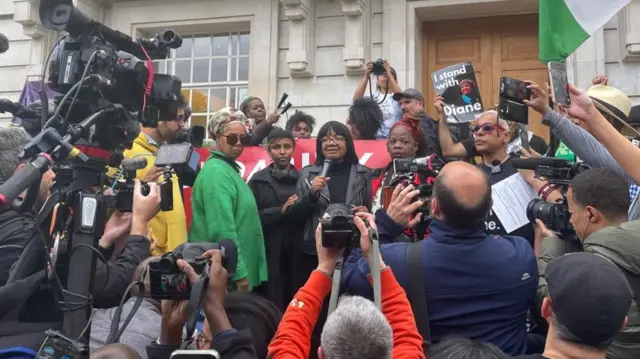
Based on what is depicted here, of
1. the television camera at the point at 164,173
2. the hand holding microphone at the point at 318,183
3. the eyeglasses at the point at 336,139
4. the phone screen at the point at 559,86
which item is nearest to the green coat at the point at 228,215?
the hand holding microphone at the point at 318,183

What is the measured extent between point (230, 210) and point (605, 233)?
2.32 metres

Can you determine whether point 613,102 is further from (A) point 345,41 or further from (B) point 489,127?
(A) point 345,41

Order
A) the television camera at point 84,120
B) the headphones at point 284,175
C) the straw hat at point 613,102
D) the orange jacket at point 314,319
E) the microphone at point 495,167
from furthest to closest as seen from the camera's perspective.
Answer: the headphones at point 284,175 → the microphone at point 495,167 → the straw hat at point 613,102 → the television camera at point 84,120 → the orange jacket at point 314,319

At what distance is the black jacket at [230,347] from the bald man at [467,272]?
0.48 m

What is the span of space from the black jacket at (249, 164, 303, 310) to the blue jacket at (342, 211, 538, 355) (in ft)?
6.43

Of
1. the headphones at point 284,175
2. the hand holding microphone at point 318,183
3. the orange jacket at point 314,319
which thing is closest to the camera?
the orange jacket at point 314,319

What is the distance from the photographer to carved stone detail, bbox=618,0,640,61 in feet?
24.3

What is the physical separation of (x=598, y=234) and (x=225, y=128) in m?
2.68

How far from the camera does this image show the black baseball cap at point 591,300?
1823 millimetres

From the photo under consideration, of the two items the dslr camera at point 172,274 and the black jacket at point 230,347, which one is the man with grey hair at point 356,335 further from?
the dslr camera at point 172,274

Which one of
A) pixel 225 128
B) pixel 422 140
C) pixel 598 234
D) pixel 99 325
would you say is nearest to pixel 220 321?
pixel 99 325

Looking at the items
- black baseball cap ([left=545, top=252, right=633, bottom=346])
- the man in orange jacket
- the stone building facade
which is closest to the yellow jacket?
the man in orange jacket

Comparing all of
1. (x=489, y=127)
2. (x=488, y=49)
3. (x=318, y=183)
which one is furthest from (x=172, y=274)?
(x=488, y=49)

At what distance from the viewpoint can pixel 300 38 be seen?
8.74 metres
